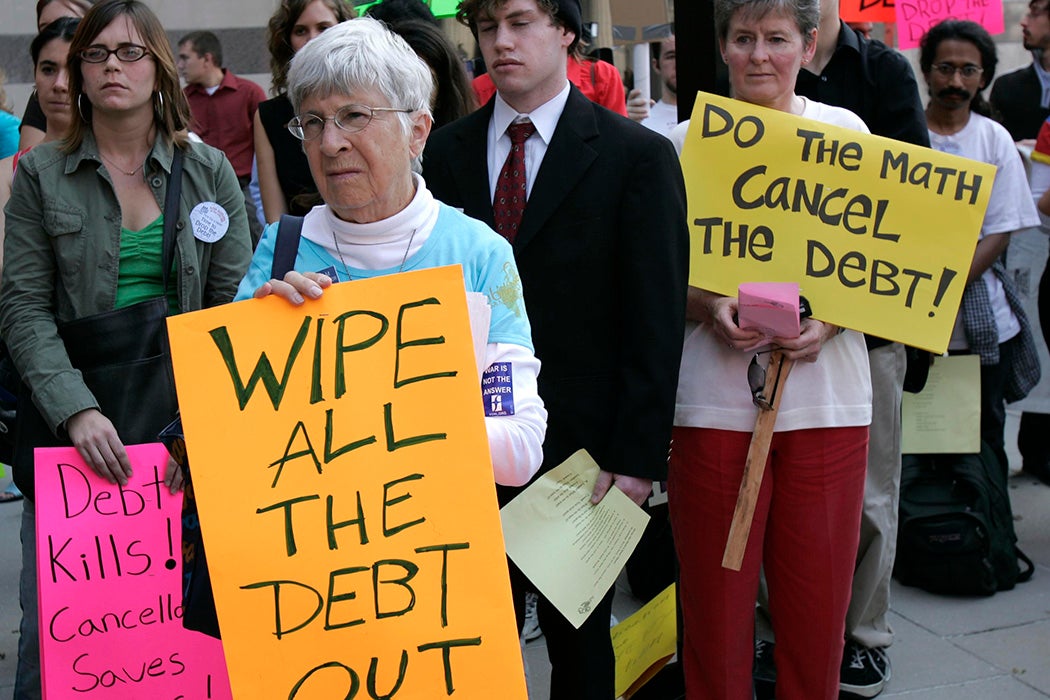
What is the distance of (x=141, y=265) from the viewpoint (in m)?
3.08

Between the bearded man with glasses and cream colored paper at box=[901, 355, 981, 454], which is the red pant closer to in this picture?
cream colored paper at box=[901, 355, 981, 454]

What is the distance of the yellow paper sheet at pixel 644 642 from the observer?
336 centimetres

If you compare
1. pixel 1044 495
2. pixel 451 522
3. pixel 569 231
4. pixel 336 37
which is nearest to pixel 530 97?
pixel 569 231

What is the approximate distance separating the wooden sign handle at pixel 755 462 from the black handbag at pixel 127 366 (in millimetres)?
1393

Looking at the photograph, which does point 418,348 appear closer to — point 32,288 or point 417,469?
point 417,469

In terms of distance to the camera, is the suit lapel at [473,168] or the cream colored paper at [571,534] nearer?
the cream colored paper at [571,534]

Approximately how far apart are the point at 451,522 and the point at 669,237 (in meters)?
1.16

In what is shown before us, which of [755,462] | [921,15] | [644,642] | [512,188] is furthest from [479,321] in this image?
[921,15]

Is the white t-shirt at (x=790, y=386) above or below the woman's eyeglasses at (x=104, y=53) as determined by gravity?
below

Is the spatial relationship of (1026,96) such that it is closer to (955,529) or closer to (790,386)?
(955,529)

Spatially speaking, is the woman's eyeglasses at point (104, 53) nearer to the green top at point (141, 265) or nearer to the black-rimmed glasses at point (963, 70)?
the green top at point (141, 265)

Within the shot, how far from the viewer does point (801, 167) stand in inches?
119

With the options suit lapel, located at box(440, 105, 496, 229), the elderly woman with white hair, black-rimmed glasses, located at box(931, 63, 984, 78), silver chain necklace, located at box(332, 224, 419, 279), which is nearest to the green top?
suit lapel, located at box(440, 105, 496, 229)

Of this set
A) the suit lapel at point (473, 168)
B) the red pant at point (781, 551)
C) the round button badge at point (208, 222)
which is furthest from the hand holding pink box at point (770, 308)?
the round button badge at point (208, 222)
